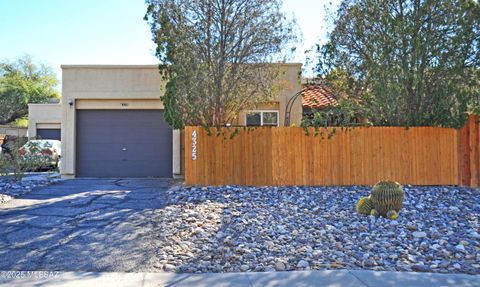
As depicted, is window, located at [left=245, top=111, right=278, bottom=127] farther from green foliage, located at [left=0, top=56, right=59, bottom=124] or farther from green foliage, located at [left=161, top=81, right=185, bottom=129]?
green foliage, located at [left=0, top=56, right=59, bottom=124]

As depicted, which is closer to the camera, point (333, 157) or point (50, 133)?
point (333, 157)

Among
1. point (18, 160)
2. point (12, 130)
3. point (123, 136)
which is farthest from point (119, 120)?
point (12, 130)

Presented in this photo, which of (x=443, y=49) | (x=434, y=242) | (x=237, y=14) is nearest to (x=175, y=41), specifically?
(x=237, y=14)

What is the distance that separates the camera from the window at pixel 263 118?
16062 mm

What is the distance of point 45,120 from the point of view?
26.2m

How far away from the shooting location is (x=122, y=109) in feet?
52.8

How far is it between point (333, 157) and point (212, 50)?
4.67 meters

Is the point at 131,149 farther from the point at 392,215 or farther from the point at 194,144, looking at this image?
the point at 392,215

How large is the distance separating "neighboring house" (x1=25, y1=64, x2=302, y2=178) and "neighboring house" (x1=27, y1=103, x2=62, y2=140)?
36.5ft

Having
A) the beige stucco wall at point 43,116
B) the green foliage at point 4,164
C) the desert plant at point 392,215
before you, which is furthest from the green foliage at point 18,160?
the beige stucco wall at point 43,116

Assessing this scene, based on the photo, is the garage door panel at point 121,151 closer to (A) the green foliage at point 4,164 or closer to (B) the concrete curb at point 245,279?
(A) the green foliage at point 4,164

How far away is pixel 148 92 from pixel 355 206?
8.89 m

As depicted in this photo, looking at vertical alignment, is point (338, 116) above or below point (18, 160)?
above

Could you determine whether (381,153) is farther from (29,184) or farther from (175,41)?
(29,184)
